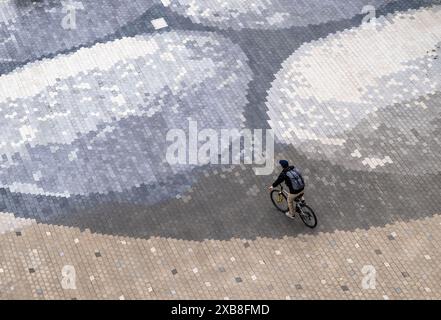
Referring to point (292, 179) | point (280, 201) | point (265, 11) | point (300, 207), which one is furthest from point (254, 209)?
point (265, 11)

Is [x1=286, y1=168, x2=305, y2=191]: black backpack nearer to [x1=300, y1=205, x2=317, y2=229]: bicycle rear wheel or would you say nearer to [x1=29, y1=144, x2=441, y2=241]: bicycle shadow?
[x1=300, y1=205, x2=317, y2=229]: bicycle rear wheel

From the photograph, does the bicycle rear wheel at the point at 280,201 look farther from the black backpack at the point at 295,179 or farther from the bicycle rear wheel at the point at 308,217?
the black backpack at the point at 295,179

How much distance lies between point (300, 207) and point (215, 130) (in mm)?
3593

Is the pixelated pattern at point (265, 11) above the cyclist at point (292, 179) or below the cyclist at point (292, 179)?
above

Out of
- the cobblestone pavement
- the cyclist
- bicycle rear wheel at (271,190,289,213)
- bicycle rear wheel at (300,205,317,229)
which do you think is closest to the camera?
the cyclist

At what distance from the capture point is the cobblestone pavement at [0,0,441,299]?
52.4 ft

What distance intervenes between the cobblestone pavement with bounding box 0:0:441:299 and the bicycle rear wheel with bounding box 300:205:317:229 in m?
0.21

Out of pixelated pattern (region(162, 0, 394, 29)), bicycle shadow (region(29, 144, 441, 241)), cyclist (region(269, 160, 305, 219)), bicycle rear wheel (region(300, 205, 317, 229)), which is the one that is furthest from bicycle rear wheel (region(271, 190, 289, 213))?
pixelated pattern (region(162, 0, 394, 29))

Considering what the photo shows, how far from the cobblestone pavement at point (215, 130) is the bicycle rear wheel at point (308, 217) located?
0.21 m

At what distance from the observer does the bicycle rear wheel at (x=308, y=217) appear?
653 inches

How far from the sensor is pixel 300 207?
54.1ft

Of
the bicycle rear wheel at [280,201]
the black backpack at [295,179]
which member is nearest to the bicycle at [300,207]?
A: the bicycle rear wheel at [280,201]

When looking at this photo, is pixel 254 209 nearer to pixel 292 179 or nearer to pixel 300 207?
pixel 300 207
